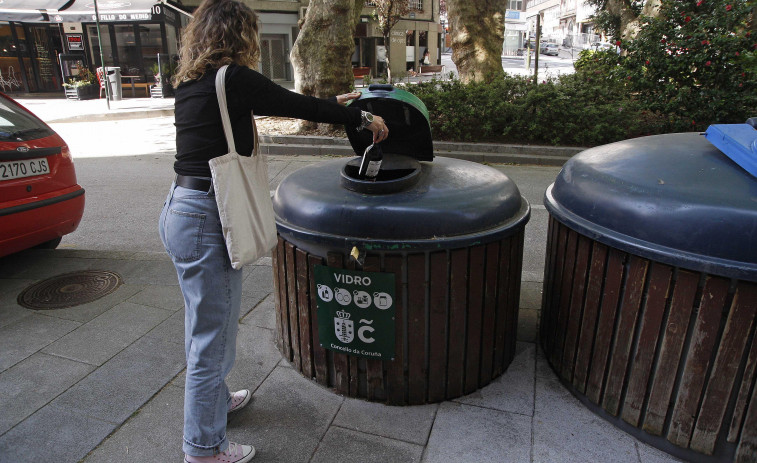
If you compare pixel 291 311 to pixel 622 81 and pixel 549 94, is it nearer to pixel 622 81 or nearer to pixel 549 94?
pixel 549 94

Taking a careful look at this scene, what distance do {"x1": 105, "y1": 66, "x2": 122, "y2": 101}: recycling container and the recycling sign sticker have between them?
60.3 ft

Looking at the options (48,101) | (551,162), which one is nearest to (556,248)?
(551,162)

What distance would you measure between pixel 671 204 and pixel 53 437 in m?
2.94

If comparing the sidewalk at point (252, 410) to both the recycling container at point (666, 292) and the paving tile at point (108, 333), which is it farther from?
the recycling container at point (666, 292)

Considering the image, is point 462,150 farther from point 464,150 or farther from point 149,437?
point 149,437

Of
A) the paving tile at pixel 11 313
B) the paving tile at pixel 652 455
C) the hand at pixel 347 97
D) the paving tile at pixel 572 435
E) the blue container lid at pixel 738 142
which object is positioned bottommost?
the paving tile at pixel 11 313

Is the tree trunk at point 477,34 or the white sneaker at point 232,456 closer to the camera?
the white sneaker at point 232,456

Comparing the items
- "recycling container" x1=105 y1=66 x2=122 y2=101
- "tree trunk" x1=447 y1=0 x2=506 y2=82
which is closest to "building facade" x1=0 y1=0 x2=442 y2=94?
"recycling container" x1=105 y1=66 x2=122 y2=101

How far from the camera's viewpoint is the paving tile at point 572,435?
2326 mm

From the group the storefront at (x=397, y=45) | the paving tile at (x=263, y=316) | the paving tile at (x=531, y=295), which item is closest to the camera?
the paving tile at (x=263, y=316)

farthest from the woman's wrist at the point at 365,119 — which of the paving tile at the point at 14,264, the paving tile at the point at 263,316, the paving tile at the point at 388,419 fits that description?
the paving tile at the point at 14,264

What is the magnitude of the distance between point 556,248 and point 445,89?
8.13m

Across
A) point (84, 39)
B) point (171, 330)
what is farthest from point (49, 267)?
point (84, 39)

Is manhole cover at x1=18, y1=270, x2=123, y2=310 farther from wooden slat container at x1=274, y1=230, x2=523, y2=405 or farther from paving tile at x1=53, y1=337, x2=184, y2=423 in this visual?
wooden slat container at x1=274, y1=230, x2=523, y2=405
